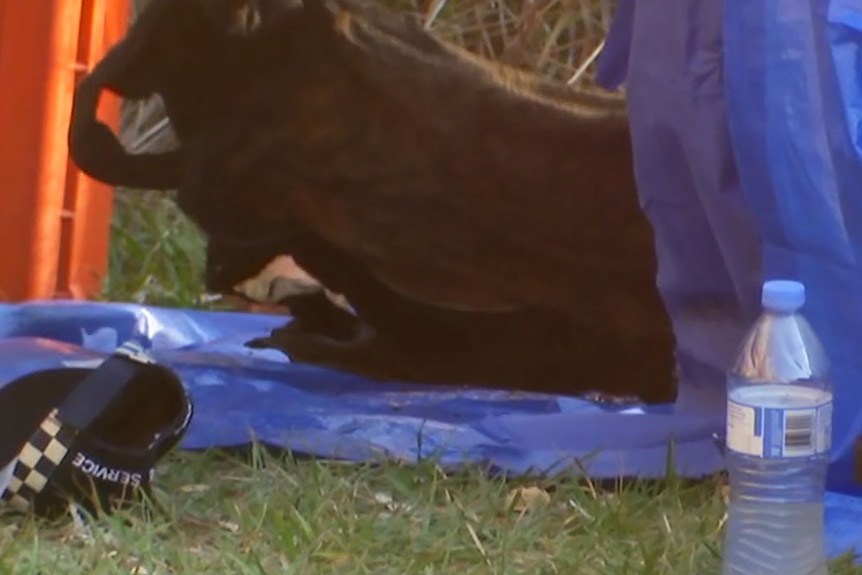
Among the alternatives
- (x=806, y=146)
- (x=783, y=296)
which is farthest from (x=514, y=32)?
(x=783, y=296)

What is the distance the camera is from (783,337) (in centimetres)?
133

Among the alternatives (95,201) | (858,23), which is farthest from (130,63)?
(858,23)

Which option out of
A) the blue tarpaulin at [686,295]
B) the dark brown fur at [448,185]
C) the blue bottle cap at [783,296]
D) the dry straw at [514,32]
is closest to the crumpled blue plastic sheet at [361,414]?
the blue tarpaulin at [686,295]

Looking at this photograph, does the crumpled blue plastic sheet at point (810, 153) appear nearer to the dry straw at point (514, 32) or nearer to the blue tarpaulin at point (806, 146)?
the blue tarpaulin at point (806, 146)

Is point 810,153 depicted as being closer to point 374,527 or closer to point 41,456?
point 374,527

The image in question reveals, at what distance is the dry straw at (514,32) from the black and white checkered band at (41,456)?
1.52 metres

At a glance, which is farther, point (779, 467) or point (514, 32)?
point (514, 32)

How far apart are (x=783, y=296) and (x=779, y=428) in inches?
4.9

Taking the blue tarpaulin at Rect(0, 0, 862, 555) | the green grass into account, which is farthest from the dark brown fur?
the green grass

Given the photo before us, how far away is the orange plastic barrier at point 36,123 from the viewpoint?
2457 mm

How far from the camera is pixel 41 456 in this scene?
1.45 m

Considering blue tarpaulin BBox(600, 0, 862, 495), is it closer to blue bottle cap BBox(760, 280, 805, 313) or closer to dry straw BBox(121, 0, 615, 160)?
blue bottle cap BBox(760, 280, 805, 313)

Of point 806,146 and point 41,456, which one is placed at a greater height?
point 806,146

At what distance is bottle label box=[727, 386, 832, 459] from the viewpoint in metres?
1.22
